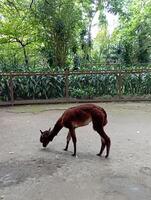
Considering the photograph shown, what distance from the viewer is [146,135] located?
802cm

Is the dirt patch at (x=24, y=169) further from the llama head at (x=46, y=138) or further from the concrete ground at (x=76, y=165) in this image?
the llama head at (x=46, y=138)

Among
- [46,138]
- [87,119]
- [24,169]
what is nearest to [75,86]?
[46,138]

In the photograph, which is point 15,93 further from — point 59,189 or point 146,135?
point 59,189

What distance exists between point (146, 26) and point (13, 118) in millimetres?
10353

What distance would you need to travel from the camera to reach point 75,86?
13.3 meters

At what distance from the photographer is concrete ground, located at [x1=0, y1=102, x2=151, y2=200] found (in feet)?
15.8

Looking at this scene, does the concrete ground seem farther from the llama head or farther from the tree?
the tree

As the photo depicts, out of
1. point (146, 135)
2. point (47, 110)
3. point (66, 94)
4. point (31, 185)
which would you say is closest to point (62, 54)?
point (66, 94)

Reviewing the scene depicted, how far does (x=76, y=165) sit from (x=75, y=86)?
Result: 7528mm

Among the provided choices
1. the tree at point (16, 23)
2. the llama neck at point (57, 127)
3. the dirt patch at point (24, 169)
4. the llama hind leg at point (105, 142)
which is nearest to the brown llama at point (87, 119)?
the llama hind leg at point (105, 142)

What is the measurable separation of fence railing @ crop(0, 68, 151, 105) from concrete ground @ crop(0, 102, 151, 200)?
11.2 ft

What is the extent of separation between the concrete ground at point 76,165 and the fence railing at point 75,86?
3.40 metres

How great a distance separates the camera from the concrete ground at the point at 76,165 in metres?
4.80

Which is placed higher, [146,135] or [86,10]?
[86,10]
